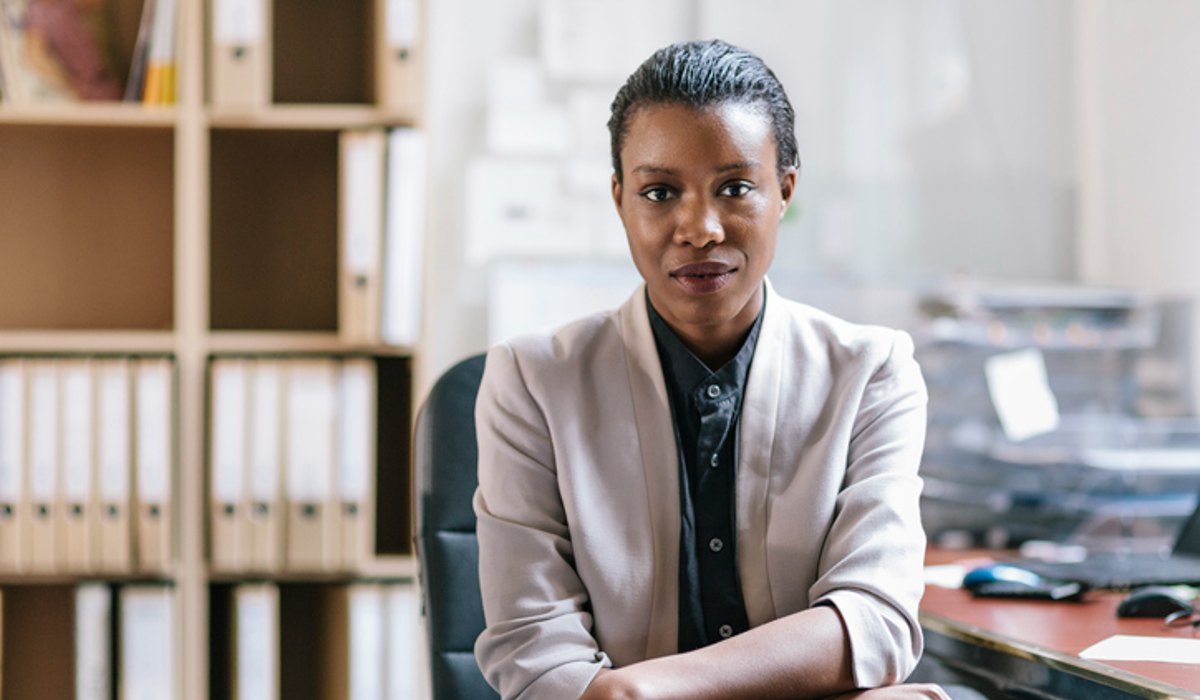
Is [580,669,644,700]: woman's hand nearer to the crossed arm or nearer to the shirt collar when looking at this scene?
the crossed arm

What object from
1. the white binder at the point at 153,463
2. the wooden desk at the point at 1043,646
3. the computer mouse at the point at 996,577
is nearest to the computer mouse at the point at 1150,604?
the wooden desk at the point at 1043,646

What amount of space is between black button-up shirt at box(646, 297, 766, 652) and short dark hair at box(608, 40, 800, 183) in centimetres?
18

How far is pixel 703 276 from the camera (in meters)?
1.12

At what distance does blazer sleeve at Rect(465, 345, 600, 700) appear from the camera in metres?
1.07

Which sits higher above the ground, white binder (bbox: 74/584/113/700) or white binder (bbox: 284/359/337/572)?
white binder (bbox: 284/359/337/572)

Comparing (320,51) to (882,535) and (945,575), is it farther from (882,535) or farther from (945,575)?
(882,535)

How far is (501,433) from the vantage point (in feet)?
3.88

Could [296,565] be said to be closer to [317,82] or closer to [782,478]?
[317,82]

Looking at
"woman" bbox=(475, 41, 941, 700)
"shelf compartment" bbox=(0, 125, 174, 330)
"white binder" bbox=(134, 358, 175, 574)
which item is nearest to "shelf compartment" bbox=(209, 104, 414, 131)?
"shelf compartment" bbox=(0, 125, 174, 330)

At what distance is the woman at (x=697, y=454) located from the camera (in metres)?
1.09

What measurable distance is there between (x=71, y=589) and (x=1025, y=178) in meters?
2.23

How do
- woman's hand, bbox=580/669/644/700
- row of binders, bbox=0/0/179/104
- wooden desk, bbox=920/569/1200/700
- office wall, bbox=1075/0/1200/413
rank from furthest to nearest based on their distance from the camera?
office wall, bbox=1075/0/1200/413, row of binders, bbox=0/0/179/104, wooden desk, bbox=920/569/1200/700, woman's hand, bbox=580/669/644/700

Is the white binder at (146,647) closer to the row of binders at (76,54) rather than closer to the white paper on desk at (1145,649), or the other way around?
the row of binders at (76,54)

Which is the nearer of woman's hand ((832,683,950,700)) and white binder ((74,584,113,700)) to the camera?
woman's hand ((832,683,950,700))
